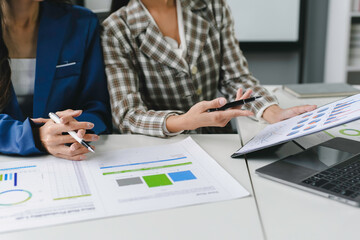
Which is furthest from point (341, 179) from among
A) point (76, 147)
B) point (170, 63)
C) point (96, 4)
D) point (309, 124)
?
point (96, 4)

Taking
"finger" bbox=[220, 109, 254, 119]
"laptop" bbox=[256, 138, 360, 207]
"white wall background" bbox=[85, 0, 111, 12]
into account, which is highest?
"white wall background" bbox=[85, 0, 111, 12]

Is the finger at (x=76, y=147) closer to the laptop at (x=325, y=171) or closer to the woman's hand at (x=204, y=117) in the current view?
the woman's hand at (x=204, y=117)

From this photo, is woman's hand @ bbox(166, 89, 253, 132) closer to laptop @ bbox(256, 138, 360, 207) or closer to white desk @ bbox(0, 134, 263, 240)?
laptop @ bbox(256, 138, 360, 207)

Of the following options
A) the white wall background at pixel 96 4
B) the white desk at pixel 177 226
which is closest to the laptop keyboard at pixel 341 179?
the white desk at pixel 177 226

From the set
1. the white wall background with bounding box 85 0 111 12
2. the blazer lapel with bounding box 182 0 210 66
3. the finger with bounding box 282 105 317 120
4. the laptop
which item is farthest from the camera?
the white wall background with bounding box 85 0 111 12

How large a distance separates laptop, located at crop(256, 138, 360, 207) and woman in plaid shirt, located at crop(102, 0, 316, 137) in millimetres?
293

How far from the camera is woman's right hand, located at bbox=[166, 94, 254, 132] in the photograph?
1.05 metres

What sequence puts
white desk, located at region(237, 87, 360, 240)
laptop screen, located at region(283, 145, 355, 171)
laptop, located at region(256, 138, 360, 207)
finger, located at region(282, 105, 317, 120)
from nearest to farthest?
white desk, located at region(237, 87, 360, 240) → laptop, located at region(256, 138, 360, 207) → laptop screen, located at region(283, 145, 355, 171) → finger, located at region(282, 105, 317, 120)

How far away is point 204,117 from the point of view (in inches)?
42.7

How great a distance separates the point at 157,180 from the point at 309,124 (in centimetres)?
36

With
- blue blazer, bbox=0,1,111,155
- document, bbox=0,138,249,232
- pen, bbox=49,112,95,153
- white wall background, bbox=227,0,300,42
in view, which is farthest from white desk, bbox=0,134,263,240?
white wall background, bbox=227,0,300,42

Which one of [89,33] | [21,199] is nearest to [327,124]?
[21,199]

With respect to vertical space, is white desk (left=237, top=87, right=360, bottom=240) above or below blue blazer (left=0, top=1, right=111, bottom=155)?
below

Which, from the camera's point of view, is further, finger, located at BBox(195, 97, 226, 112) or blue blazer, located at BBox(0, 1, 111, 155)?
blue blazer, located at BBox(0, 1, 111, 155)
